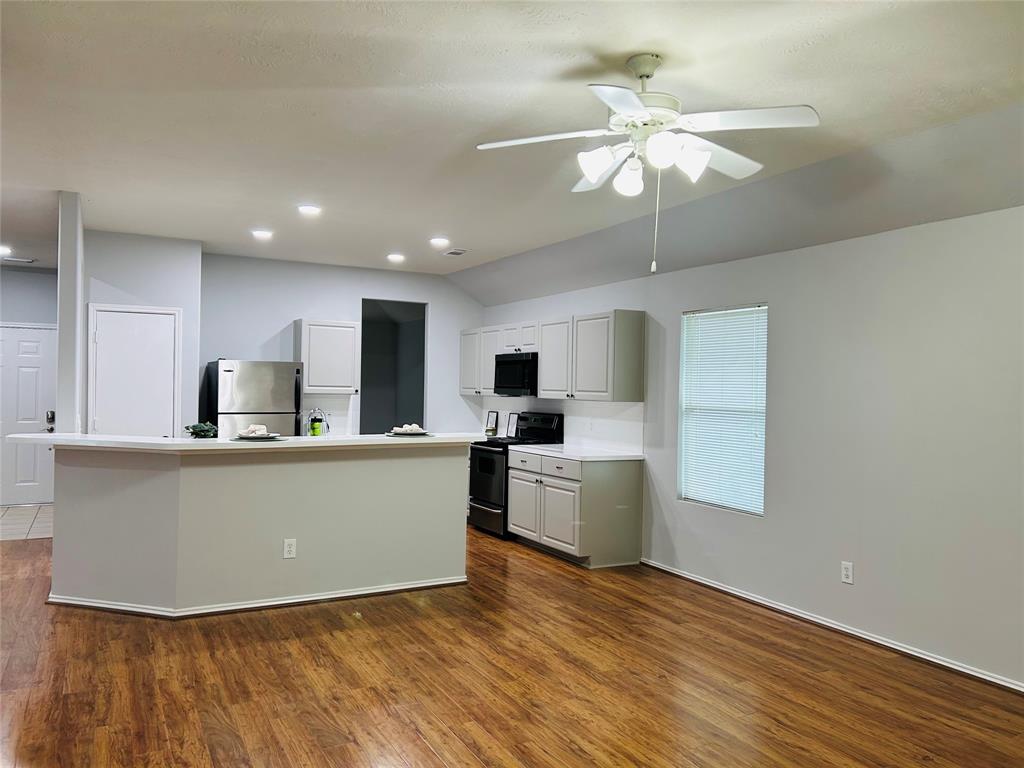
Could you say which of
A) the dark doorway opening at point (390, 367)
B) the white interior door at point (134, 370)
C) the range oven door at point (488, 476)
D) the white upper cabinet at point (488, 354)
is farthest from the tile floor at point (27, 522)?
the white upper cabinet at point (488, 354)

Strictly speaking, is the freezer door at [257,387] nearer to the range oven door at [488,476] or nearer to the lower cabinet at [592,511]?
the range oven door at [488,476]

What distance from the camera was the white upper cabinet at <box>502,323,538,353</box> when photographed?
6637 mm

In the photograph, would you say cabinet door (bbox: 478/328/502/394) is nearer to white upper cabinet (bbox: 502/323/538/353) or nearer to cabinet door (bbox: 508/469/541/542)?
white upper cabinet (bbox: 502/323/538/353)

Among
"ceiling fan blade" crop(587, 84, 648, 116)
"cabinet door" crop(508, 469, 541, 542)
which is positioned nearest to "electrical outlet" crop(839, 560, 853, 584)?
"cabinet door" crop(508, 469, 541, 542)

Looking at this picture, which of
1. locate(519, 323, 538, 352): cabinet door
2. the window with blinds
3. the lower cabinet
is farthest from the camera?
locate(519, 323, 538, 352): cabinet door

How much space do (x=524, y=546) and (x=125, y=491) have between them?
3.17 m

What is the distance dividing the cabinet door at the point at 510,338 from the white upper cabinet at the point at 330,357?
1.42 m

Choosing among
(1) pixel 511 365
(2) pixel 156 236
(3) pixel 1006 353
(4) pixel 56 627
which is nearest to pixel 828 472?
(3) pixel 1006 353

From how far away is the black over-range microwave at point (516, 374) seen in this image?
6.64m

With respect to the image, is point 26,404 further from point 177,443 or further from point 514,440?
point 514,440

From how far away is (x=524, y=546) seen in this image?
6.18 meters

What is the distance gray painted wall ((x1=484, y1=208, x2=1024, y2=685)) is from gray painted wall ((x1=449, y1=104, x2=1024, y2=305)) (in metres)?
0.13

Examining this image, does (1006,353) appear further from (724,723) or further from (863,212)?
(724,723)

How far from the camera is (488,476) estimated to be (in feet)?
21.8
